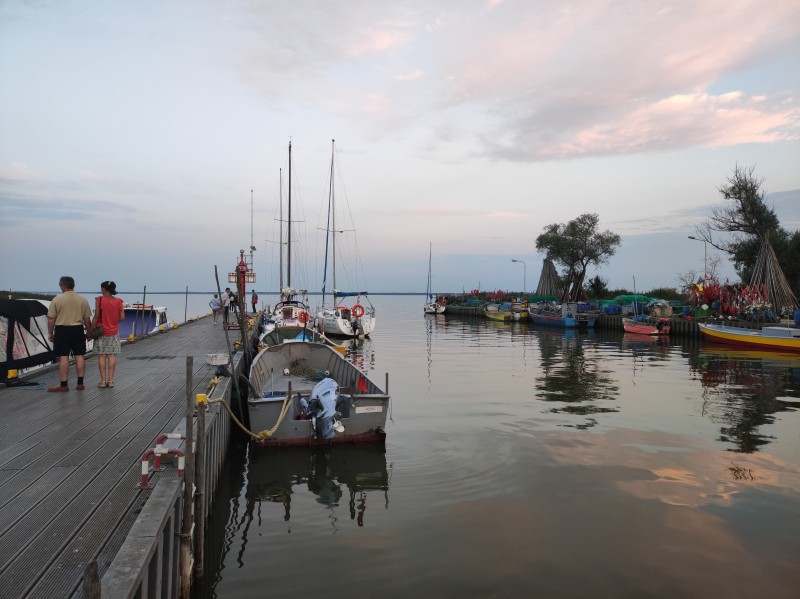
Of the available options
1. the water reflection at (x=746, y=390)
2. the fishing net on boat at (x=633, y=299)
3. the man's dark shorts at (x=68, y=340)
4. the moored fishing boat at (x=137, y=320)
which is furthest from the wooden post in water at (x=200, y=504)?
the fishing net on boat at (x=633, y=299)

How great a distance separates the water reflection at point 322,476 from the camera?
Result: 838 cm

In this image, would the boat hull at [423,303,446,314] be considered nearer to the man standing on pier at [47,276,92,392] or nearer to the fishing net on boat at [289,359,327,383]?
the fishing net on boat at [289,359,327,383]

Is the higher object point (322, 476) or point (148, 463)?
point (148, 463)

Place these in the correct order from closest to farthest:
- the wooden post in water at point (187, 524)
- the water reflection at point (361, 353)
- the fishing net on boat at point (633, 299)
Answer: the wooden post in water at point (187, 524), the water reflection at point (361, 353), the fishing net on boat at point (633, 299)

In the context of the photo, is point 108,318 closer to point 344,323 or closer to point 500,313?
point 344,323

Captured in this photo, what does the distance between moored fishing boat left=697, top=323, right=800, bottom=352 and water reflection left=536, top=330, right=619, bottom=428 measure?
8.99m

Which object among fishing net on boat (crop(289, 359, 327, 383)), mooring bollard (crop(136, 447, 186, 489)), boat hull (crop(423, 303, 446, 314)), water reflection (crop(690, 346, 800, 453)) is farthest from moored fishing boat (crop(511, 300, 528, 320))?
mooring bollard (crop(136, 447, 186, 489))

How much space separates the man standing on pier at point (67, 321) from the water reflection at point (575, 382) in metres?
10.8

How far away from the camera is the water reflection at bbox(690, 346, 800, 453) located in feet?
41.6

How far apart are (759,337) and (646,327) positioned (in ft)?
36.1

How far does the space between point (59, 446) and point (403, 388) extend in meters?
12.7

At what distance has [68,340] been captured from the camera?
31.8ft

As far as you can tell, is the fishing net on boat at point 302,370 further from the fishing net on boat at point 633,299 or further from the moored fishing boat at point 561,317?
the fishing net on boat at point 633,299

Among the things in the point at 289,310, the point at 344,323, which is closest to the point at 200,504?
the point at 289,310
